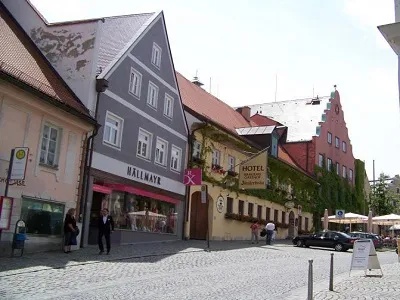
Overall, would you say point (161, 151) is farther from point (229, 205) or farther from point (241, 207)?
point (241, 207)

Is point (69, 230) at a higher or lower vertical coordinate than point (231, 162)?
lower

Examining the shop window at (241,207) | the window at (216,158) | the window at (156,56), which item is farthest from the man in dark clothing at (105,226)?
the shop window at (241,207)

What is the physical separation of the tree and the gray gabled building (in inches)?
1485

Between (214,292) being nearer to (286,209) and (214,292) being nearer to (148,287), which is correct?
(148,287)

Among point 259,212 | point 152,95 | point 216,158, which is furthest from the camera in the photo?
point 259,212

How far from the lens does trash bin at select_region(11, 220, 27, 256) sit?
1588 cm

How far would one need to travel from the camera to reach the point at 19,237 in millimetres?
15883

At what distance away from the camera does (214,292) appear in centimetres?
1141

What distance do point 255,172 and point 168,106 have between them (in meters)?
5.95

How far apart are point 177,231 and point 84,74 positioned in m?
11.0

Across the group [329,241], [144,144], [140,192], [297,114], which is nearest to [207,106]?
[144,144]

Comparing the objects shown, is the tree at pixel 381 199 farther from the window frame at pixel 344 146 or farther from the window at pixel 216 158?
the window at pixel 216 158

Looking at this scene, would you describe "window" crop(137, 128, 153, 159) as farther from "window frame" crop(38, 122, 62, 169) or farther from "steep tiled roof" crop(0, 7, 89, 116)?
"window frame" crop(38, 122, 62, 169)

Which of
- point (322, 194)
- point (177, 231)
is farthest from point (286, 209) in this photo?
point (177, 231)
